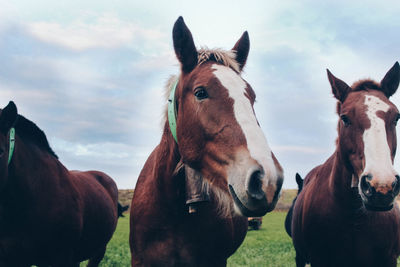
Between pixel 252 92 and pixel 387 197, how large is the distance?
1.89m

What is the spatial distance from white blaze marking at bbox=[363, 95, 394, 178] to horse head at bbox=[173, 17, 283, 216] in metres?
1.75

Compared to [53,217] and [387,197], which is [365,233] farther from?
[53,217]

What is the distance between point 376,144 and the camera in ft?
14.4

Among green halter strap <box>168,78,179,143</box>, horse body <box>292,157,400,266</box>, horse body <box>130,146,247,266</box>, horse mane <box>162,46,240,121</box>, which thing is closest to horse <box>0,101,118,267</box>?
horse body <box>130,146,247,266</box>

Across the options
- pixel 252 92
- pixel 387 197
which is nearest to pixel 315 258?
pixel 387 197

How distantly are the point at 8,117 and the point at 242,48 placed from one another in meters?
2.93

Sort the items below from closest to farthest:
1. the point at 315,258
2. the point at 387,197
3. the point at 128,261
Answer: the point at 387,197 → the point at 315,258 → the point at 128,261

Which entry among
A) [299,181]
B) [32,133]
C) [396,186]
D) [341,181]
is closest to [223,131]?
[396,186]

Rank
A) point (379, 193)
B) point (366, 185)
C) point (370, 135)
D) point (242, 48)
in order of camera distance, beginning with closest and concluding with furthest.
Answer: point (242, 48), point (379, 193), point (366, 185), point (370, 135)

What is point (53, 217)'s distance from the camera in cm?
524

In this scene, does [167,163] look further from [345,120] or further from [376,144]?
[345,120]

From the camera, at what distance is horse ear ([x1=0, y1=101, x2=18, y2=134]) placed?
489 cm

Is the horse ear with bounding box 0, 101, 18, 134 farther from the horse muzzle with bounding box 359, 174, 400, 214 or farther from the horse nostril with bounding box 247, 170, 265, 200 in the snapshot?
the horse muzzle with bounding box 359, 174, 400, 214

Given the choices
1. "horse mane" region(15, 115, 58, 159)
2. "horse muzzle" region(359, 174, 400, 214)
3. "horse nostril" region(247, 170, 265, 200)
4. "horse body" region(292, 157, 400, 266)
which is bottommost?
"horse body" region(292, 157, 400, 266)
